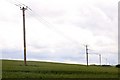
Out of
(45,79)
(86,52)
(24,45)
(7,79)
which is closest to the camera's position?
(7,79)

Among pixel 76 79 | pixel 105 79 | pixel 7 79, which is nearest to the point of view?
pixel 7 79

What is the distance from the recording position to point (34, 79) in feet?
85.7

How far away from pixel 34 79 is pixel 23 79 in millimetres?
1074

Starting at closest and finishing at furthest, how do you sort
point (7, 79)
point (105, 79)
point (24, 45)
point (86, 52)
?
point (7, 79), point (105, 79), point (24, 45), point (86, 52)

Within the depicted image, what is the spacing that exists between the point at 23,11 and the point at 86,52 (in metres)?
59.2

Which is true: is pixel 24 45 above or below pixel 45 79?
above

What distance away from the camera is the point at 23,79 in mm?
25484

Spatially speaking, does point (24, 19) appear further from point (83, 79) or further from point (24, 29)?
point (83, 79)

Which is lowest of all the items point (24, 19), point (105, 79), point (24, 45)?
point (105, 79)

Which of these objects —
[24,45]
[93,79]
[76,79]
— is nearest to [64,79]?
[76,79]

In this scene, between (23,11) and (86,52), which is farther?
(86,52)

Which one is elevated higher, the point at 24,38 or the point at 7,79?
the point at 24,38

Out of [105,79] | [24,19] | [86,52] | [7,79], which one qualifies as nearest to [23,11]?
[24,19]

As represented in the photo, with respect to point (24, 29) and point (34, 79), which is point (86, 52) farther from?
point (34, 79)
